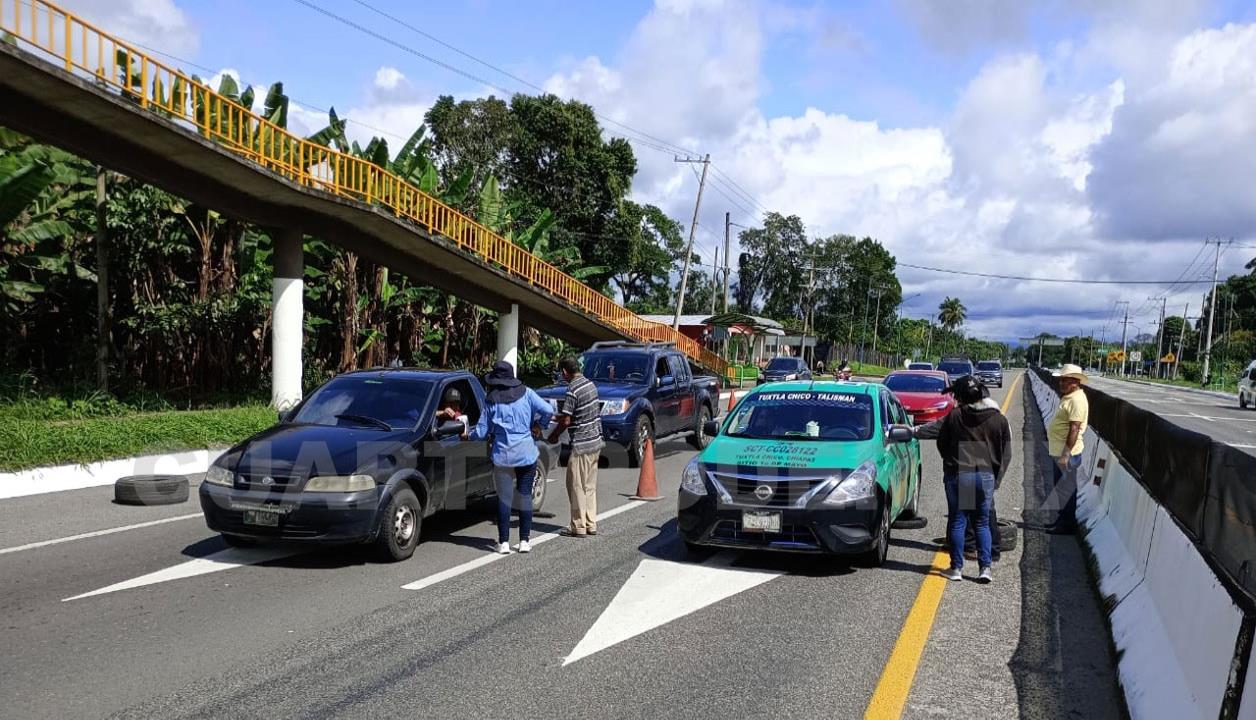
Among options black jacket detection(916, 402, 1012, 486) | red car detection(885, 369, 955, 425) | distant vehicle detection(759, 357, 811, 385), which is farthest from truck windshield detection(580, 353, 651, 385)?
distant vehicle detection(759, 357, 811, 385)

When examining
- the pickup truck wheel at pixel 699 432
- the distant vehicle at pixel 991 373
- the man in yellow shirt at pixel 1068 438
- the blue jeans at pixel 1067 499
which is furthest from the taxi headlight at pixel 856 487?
the distant vehicle at pixel 991 373

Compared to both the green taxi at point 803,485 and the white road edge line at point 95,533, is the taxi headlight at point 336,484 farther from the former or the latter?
the white road edge line at point 95,533

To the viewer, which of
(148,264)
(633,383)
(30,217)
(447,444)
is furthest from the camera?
(148,264)

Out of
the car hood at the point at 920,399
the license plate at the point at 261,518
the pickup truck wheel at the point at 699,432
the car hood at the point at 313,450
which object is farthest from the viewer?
the car hood at the point at 920,399

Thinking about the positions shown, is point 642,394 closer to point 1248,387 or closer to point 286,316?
point 286,316

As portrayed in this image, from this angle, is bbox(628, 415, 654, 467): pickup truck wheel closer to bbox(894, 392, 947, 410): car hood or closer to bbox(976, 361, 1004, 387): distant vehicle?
bbox(894, 392, 947, 410): car hood

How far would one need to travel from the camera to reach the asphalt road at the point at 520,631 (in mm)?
4703

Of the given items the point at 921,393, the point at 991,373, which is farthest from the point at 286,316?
the point at 991,373

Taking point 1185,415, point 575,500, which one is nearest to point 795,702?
point 575,500

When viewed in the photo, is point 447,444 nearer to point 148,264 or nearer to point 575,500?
point 575,500

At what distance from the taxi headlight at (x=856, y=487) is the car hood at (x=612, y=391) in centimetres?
720

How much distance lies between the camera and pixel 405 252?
65.9 feet

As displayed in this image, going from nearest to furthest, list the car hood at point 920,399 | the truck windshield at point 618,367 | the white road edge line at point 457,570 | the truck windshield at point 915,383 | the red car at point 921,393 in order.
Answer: the white road edge line at point 457,570, the truck windshield at point 618,367, the red car at point 921,393, the car hood at point 920,399, the truck windshield at point 915,383

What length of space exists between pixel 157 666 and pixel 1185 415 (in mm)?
34121
